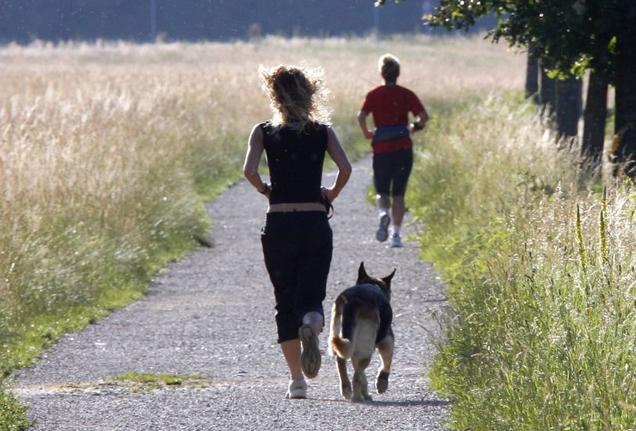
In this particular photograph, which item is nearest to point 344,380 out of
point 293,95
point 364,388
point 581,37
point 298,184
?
point 364,388

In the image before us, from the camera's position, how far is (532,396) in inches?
249

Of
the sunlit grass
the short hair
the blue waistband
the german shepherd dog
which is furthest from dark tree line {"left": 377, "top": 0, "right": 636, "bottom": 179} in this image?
the german shepherd dog

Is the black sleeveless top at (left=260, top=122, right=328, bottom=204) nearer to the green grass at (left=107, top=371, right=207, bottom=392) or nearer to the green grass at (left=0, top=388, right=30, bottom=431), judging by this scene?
the green grass at (left=107, top=371, right=207, bottom=392)

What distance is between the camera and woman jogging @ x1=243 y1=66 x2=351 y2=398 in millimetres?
8414

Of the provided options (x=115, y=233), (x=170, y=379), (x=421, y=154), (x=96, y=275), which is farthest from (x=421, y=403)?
(x=421, y=154)

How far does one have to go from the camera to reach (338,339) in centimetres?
820

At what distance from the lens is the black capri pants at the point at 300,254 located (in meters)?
8.45

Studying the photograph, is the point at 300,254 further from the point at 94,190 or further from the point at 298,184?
the point at 94,190

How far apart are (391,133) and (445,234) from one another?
1.18m

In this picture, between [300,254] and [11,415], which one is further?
[300,254]

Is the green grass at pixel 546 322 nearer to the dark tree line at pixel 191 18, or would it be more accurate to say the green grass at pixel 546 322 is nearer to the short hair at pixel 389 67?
the short hair at pixel 389 67

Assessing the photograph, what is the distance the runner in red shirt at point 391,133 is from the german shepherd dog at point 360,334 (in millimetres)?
6488

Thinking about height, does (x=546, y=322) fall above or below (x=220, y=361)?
above

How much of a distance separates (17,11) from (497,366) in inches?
3006
